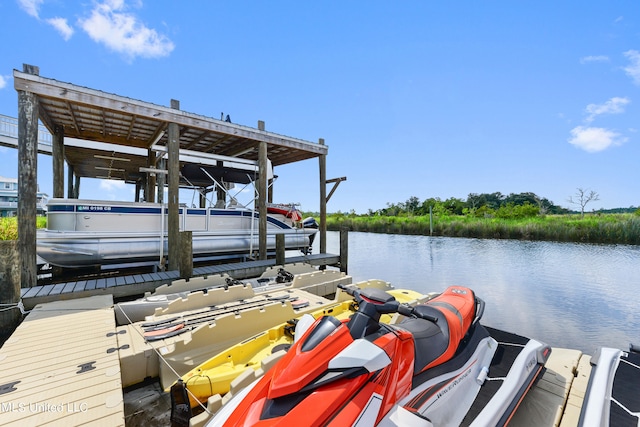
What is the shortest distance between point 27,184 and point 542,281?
1293 centimetres

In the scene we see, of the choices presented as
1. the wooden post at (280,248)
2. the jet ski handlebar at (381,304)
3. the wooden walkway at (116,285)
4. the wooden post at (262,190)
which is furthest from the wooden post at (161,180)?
the jet ski handlebar at (381,304)

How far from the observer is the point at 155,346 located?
309 cm

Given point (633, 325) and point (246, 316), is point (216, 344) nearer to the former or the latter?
point (246, 316)

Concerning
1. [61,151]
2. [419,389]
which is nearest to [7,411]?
[419,389]

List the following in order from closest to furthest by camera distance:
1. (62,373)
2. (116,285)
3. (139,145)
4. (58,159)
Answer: (62,373)
(116,285)
(58,159)
(139,145)

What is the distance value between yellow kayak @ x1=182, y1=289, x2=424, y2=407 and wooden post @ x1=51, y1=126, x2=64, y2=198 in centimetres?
742

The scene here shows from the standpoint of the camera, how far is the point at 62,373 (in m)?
2.33

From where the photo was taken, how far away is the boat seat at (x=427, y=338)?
70.3 inches

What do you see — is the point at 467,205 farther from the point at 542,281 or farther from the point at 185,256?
the point at 185,256

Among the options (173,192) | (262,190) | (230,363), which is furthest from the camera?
(262,190)

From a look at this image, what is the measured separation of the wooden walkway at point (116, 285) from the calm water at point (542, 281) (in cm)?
457

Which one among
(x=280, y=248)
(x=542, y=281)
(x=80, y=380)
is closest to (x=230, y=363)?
(x=80, y=380)

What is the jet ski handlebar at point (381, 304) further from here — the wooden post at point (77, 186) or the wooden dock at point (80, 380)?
the wooden post at point (77, 186)

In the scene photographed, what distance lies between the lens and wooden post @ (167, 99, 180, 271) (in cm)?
642
